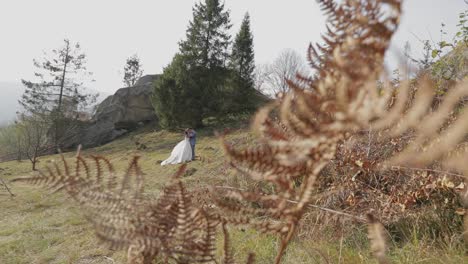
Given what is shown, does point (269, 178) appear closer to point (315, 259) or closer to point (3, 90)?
point (315, 259)

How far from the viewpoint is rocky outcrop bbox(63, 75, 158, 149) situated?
873 inches

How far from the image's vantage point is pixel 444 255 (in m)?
2.03

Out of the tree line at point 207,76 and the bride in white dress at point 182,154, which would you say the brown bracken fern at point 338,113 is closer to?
the bride in white dress at point 182,154

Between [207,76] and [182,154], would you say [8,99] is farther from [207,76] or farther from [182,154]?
[182,154]

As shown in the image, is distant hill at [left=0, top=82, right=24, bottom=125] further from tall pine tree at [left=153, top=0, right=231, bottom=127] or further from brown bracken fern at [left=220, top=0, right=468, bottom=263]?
brown bracken fern at [left=220, top=0, right=468, bottom=263]

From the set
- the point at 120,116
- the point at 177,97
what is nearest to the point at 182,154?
the point at 177,97

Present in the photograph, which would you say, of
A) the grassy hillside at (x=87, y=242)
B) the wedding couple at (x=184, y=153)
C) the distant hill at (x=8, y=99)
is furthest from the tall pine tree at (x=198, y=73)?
the distant hill at (x=8, y=99)

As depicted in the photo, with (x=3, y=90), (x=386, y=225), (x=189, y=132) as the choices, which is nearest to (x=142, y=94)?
(x=189, y=132)

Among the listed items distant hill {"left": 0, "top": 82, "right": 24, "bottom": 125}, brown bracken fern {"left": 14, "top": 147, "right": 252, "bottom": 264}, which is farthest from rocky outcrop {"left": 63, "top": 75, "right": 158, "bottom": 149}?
distant hill {"left": 0, "top": 82, "right": 24, "bottom": 125}

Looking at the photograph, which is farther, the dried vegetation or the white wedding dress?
the white wedding dress

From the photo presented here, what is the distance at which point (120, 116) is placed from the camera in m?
22.3

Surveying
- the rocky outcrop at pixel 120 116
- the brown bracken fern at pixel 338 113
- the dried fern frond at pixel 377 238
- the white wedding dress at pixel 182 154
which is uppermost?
the rocky outcrop at pixel 120 116

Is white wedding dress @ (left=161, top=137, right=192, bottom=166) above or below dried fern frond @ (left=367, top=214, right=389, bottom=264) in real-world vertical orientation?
below

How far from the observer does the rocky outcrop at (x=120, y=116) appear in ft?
72.7
